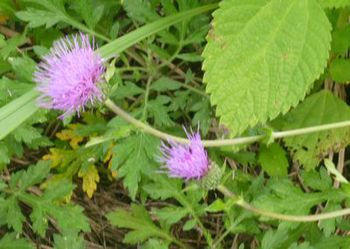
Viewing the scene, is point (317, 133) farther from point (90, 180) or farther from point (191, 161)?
point (90, 180)

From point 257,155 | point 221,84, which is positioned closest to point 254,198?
point 257,155

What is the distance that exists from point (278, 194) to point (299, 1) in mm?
509

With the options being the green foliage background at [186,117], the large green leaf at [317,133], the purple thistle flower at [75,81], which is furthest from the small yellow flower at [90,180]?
the purple thistle flower at [75,81]

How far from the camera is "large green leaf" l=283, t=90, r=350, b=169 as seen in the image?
216 centimetres

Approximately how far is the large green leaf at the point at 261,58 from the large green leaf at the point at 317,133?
46 cm

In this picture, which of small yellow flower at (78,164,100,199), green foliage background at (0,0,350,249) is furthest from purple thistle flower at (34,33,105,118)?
small yellow flower at (78,164,100,199)

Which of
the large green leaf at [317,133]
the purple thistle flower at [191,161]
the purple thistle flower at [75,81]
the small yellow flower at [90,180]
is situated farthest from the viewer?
the small yellow flower at [90,180]

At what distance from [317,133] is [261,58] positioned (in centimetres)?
50

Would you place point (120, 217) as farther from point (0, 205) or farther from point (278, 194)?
point (278, 194)

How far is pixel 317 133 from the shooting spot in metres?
2.17

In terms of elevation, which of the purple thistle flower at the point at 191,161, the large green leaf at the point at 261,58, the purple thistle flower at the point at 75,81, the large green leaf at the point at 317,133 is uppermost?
the purple thistle flower at the point at 75,81

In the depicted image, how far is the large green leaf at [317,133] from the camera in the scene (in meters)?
2.16

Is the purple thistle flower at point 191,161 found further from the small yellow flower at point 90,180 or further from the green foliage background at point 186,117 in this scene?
the small yellow flower at point 90,180

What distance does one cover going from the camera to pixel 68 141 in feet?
7.89
